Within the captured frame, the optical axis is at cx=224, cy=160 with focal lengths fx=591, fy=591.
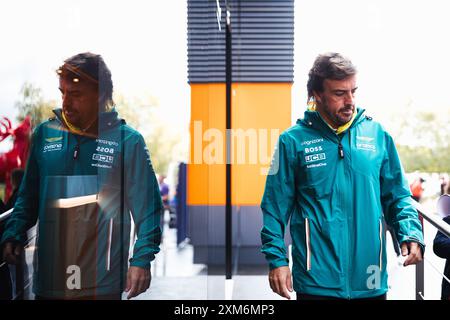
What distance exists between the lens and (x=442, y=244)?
2.86 metres

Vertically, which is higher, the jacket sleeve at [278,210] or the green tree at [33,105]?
the green tree at [33,105]

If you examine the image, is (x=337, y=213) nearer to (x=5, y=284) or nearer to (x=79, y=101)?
(x=79, y=101)

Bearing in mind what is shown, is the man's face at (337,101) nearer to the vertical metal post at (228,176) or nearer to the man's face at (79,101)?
the man's face at (79,101)

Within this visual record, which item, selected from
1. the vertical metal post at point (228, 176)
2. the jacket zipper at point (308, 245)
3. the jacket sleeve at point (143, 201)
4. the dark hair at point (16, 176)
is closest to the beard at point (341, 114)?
the jacket zipper at point (308, 245)

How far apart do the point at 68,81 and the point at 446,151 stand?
74.2 inches

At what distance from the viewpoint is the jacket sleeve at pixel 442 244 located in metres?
2.83

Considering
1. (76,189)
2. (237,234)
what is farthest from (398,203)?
(237,234)

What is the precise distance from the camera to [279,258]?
2.49m

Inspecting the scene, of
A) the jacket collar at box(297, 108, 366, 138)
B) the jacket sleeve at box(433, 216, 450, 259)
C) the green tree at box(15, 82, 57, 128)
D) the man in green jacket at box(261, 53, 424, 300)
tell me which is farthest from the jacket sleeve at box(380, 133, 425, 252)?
the green tree at box(15, 82, 57, 128)

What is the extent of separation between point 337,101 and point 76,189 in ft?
4.34

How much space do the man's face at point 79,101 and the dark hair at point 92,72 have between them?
0.05 feet

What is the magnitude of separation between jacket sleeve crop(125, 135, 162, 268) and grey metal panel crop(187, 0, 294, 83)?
57 cm

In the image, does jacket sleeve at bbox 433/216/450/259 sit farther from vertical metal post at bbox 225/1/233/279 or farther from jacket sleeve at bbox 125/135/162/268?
vertical metal post at bbox 225/1/233/279

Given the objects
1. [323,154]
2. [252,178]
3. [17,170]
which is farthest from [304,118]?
[17,170]
